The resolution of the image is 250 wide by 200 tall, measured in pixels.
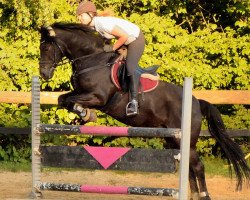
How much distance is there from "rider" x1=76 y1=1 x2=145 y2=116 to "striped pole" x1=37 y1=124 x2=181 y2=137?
1660mm

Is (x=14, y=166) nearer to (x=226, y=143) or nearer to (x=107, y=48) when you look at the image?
(x=107, y=48)

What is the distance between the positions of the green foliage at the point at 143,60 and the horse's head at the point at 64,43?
2627mm

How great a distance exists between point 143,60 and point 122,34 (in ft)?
10.0

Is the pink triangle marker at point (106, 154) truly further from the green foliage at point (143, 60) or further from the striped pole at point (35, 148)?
the green foliage at point (143, 60)

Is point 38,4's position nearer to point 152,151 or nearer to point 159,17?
point 159,17

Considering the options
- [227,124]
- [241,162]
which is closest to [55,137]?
[227,124]

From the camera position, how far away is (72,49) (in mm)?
7473

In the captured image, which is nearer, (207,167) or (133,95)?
(133,95)

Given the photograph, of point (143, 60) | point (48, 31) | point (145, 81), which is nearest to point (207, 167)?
point (143, 60)

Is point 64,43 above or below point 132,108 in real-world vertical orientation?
above

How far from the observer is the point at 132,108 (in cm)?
732

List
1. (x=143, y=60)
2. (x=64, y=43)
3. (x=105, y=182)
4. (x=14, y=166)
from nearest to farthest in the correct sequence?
(x=64, y=43)
(x=105, y=182)
(x=14, y=166)
(x=143, y=60)

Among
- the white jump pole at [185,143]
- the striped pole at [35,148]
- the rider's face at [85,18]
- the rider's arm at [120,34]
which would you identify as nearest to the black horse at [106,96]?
the rider's face at [85,18]

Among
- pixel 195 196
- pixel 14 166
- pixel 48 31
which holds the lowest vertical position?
pixel 195 196
